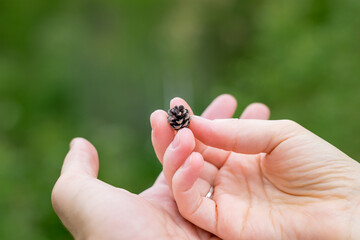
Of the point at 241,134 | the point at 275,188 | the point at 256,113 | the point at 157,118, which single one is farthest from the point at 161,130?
the point at 256,113

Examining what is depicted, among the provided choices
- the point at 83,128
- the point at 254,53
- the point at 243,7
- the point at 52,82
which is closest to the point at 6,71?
the point at 52,82

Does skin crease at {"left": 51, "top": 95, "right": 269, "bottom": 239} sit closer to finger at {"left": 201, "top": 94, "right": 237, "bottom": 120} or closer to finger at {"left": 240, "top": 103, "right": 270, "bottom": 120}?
finger at {"left": 201, "top": 94, "right": 237, "bottom": 120}

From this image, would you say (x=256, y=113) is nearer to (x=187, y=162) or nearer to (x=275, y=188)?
(x=275, y=188)

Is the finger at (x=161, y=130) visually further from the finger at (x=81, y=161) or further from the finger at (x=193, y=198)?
the finger at (x=81, y=161)

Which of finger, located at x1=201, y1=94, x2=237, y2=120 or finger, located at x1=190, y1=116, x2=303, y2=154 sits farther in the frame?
finger, located at x1=201, y1=94, x2=237, y2=120

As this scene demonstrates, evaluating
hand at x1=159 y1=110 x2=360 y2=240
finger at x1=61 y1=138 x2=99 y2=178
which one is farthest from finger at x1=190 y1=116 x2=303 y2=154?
finger at x1=61 y1=138 x2=99 y2=178

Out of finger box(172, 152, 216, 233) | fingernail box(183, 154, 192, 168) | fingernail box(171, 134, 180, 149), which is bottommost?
finger box(172, 152, 216, 233)

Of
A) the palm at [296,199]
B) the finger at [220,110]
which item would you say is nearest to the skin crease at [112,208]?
the palm at [296,199]

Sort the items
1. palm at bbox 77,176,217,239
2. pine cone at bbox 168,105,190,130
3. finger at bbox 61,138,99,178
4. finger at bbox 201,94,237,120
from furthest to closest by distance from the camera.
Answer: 1. finger at bbox 201,94,237,120
2. finger at bbox 61,138,99,178
3. pine cone at bbox 168,105,190,130
4. palm at bbox 77,176,217,239
